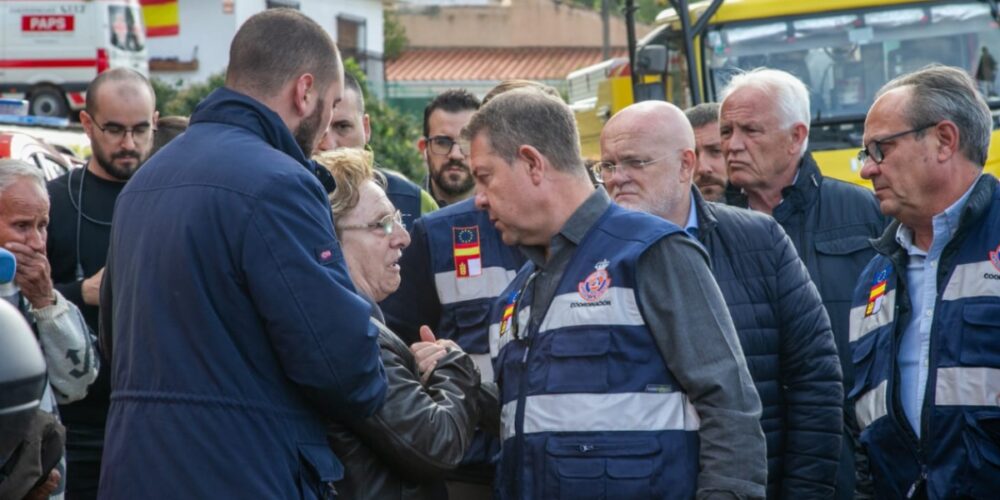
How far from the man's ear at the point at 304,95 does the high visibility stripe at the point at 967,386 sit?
76.1 inches

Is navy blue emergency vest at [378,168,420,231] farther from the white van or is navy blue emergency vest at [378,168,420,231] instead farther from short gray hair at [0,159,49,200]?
the white van

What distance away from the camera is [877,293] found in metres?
4.61

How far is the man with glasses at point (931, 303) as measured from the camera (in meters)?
4.13

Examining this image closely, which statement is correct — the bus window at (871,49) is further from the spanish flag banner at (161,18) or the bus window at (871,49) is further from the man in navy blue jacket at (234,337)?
the spanish flag banner at (161,18)

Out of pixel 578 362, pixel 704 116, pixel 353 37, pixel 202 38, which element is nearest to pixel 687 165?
pixel 578 362

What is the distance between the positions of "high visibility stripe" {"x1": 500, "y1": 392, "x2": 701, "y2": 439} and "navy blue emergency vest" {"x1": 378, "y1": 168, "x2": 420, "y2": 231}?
7.82ft

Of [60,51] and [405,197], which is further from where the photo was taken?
[60,51]

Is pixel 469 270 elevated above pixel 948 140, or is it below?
below

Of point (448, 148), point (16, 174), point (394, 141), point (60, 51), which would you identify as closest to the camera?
point (16, 174)

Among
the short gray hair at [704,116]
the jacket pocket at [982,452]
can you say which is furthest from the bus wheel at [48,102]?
the jacket pocket at [982,452]

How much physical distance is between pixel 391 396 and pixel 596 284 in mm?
647

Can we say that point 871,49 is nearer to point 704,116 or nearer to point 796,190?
point 704,116

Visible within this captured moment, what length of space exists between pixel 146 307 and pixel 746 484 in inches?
62.9

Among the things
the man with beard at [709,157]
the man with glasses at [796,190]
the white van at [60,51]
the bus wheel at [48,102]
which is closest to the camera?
the man with glasses at [796,190]
